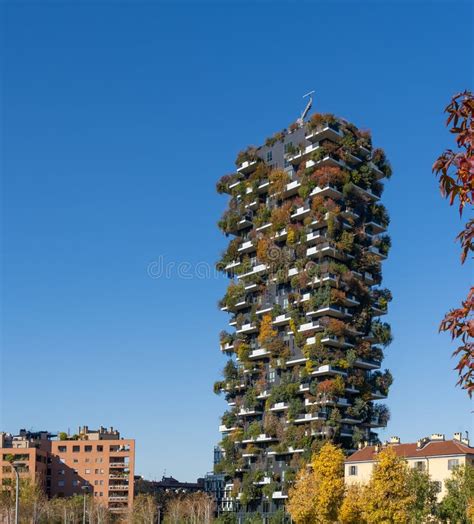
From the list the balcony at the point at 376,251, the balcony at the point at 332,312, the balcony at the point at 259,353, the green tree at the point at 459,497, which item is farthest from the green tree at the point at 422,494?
the balcony at the point at 376,251

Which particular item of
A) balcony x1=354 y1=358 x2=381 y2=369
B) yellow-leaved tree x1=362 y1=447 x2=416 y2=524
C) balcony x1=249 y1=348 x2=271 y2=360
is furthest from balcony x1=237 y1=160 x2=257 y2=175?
yellow-leaved tree x1=362 y1=447 x2=416 y2=524

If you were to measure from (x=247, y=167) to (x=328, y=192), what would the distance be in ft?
58.3

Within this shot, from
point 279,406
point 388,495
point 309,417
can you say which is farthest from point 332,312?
point 388,495

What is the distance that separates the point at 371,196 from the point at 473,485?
1838 inches

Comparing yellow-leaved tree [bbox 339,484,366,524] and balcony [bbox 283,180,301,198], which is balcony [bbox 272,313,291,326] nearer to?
balcony [bbox 283,180,301,198]

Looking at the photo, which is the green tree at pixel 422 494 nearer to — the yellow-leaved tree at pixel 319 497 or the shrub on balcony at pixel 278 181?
the yellow-leaved tree at pixel 319 497

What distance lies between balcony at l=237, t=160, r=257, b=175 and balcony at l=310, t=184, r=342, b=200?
1489 centimetres

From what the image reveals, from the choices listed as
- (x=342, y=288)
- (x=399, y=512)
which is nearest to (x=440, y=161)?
(x=399, y=512)

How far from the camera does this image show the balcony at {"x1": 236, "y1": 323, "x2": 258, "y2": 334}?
116588 mm

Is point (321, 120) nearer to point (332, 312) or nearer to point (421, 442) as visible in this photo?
point (332, 312)

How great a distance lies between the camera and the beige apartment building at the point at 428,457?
3484 inches

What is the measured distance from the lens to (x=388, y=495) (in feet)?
233

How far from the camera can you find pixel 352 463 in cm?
9600

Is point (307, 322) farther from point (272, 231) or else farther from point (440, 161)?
point (440, 161)
